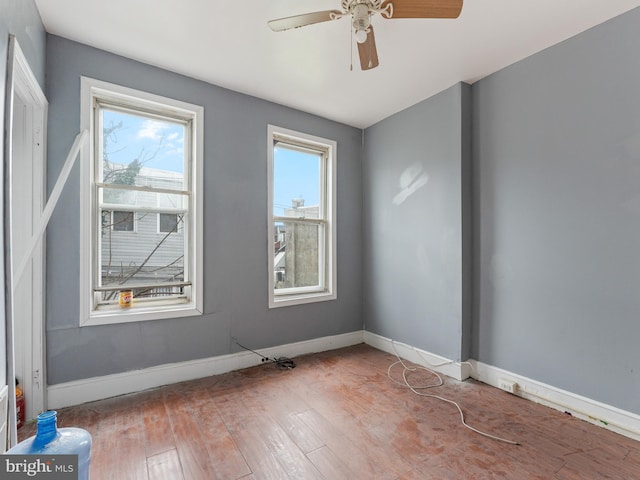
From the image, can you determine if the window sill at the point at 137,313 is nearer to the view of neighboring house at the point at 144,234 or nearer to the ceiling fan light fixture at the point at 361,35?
the view of neighboring house at the point at 144,234

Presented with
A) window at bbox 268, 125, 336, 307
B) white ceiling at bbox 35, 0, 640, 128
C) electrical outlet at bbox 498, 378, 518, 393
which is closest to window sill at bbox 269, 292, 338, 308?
window at bbox 268, 125, 336, 307

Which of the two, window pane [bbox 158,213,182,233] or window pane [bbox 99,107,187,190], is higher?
window pane [bbox 99,107,187,190]

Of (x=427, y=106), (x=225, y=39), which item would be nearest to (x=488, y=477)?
(x=427, y=106)

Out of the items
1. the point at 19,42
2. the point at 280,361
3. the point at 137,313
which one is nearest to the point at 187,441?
the point at 137,313

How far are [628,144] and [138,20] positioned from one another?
3.30 m

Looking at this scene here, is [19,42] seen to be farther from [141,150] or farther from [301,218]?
[301,218]

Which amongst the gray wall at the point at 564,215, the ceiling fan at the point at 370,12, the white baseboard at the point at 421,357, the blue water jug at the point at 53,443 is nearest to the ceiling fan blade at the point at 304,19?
the ceiling fan at the point at 370,12

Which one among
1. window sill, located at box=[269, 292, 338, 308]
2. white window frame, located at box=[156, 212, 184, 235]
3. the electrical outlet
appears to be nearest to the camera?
the electrical outlet

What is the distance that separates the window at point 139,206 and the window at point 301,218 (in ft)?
2.55

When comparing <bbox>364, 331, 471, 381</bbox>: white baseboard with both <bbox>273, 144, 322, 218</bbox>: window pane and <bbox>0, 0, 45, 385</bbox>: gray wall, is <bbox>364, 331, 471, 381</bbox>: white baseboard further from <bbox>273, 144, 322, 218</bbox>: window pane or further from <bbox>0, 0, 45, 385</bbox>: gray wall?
<bbox>0, 0, 45, 385</bbox>: gray wall

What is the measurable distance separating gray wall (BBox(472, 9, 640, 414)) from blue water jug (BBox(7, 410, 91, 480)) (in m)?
2.81

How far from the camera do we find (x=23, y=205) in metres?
2.03

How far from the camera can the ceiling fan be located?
1512 millimetres

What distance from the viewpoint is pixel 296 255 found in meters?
3.53
